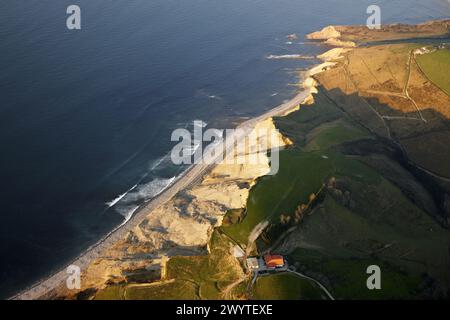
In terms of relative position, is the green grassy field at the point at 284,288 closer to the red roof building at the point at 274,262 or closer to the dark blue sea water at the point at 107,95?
the red roof building at the point at 274,262

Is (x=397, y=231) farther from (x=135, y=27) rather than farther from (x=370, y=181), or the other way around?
(x=135, y=27)

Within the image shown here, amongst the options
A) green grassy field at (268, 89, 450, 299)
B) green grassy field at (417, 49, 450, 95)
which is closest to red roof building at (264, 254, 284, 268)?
green grassy field at (268, 89, 450, 299)

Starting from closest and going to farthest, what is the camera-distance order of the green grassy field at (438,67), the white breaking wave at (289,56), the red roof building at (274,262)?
the red roof building at (274,262), the green grassy field at (438,67), the white breaking wave at (289,56)

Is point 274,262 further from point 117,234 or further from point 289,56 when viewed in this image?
point 289,56

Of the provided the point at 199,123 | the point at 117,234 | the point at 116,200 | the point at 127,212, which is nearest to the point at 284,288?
the point at 117,234

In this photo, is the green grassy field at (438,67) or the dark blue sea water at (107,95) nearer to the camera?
the dark blue sea water at (107,95)

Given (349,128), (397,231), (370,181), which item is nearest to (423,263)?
(397,231)

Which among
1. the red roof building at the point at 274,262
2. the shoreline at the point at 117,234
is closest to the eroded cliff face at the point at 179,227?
the shoreline at the point at 117,234
